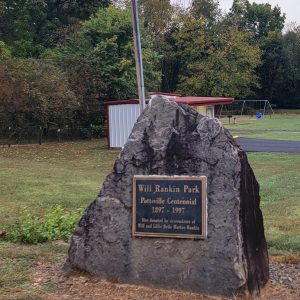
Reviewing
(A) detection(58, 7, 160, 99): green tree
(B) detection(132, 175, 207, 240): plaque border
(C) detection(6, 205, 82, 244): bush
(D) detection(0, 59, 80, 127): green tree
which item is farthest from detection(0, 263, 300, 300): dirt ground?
(A) detection(58, 7, 160, 99): green tree

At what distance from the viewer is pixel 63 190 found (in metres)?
12.8

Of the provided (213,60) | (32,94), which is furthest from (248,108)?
(32,94)

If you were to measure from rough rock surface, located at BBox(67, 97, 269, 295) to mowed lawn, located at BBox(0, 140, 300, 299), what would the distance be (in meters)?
0.76

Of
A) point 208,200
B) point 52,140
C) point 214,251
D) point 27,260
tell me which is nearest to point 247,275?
point 214,251

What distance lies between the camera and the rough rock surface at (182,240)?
4.74 m

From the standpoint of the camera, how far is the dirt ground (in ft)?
15.5

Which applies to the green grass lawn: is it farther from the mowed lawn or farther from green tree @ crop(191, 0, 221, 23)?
green tree @ crop(191, 0, 221, 23)

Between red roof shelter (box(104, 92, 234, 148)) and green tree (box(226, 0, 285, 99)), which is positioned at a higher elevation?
green tree (box(226, 0, 285, 99))

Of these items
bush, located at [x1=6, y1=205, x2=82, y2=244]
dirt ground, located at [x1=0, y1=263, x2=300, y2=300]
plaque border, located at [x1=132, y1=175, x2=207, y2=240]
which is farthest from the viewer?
bush, located at [x1=6, y1=205, x2=82, y2=244]

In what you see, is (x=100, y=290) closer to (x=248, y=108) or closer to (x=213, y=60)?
(x=213, y=60)

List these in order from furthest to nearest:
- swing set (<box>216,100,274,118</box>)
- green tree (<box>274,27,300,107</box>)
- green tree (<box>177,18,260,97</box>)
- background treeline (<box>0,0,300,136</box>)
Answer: green tree (<box>274,27,300,107</box>) → swing set (<box>216,100,274,118</box>) → green tree (<box>177,18,260,97</box>) → background treeline (<box>0,0,300,136</box>)

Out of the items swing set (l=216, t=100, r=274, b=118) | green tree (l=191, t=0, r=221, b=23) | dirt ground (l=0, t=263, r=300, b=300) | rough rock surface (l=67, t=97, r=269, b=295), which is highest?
green tree (l=191, t=0, r=221, b=23)

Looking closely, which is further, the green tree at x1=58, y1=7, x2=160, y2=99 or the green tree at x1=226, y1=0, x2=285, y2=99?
the green tree at x1=226, y1=0, x2=285, y2=99

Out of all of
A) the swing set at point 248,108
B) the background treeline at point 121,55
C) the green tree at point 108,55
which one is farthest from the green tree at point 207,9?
the green tree at point 108,55
